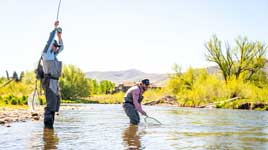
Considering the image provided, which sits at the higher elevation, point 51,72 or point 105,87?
point 105,87

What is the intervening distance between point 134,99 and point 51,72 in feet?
11.3

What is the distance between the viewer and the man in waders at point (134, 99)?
13062 millimetres

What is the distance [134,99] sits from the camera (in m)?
13.0

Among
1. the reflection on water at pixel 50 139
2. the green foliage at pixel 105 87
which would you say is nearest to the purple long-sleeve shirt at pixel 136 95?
the reflection on water at pixel 50 139

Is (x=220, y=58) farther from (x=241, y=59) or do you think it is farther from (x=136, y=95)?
(x=136, y=95)

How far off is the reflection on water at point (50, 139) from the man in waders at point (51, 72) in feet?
2.22

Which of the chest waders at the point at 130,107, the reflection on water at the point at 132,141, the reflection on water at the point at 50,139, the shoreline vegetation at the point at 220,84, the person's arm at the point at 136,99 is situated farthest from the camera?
the shoreline vegetation at the point at 220,84

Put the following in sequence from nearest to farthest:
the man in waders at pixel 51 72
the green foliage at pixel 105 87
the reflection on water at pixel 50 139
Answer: the reflection on water at pixel 50 139, the man in waders at pixel 51 72, the green foliage at pixel 105 87

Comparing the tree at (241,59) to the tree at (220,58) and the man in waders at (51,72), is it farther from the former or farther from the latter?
the man in waders at (51,72)

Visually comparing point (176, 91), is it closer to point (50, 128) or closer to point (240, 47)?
point (240, 47)

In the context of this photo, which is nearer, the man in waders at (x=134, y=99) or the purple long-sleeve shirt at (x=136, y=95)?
the purple long-sleeve shirt at (x=136, y=95)

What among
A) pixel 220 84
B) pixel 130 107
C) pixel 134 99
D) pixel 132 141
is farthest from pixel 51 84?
pixel 220 84

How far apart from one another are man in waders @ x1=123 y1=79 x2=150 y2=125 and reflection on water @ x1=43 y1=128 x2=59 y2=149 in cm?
322

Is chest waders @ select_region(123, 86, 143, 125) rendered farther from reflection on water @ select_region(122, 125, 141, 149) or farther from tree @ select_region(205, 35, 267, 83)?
tree @ select_region(205, 35, 267, 83)
